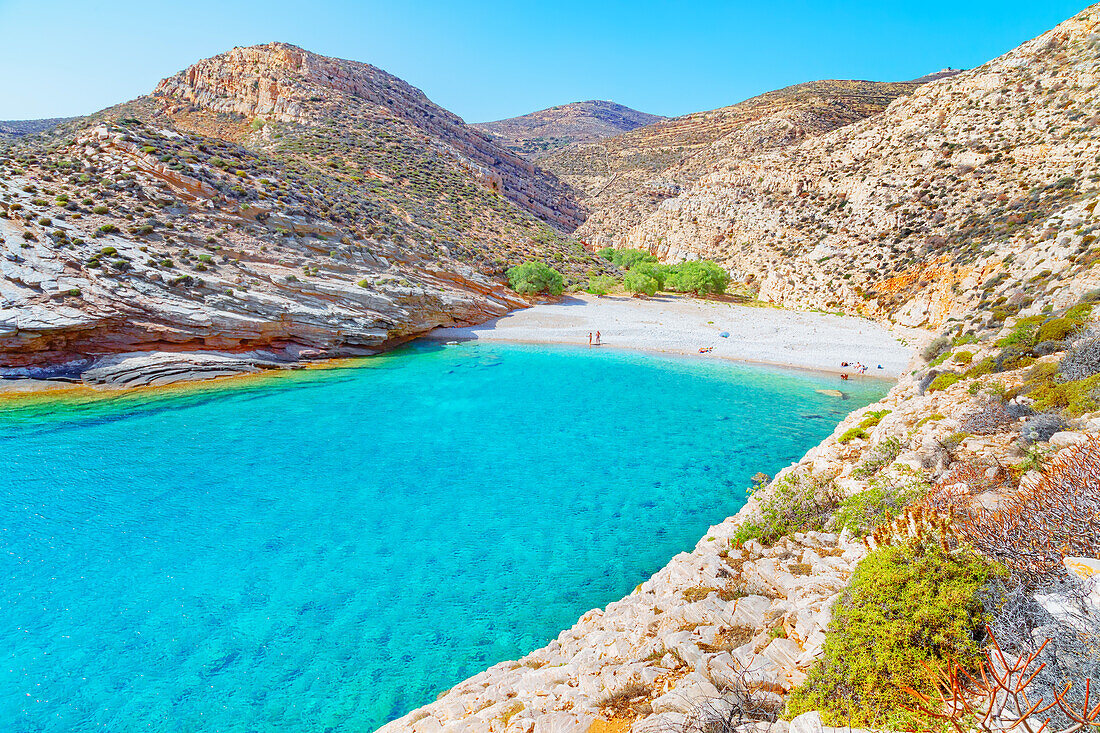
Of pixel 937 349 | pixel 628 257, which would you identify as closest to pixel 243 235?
pixel 937 349

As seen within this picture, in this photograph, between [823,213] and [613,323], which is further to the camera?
[823,213]

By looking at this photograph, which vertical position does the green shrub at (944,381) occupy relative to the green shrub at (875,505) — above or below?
above

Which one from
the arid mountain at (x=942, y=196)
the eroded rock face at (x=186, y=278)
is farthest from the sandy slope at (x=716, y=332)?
the eroded rock face at (x=186, y=278)

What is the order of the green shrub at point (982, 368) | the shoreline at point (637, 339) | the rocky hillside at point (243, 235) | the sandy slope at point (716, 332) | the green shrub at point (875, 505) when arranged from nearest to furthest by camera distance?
1. the green shrub at point (875, 505)
2. the green shrub at point (982, 368)
3. the shoreline at point (637, 339)
4. the rocky hillside at point (243, 235)
5. the sandy slope at point (716, 332)

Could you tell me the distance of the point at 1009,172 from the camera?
34469 mm

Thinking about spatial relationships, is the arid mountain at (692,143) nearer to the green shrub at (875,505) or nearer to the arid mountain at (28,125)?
the green shrub at (875,505)

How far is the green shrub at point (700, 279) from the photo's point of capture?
47.2m

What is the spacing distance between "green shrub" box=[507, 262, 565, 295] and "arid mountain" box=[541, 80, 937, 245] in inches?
1017

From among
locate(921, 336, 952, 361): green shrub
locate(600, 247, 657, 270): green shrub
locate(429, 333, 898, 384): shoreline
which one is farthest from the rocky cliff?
locate(600, 247, 657, 270): green shrub

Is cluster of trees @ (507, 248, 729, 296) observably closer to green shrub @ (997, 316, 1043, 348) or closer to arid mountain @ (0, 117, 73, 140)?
green shrub @ (997, 316, 1043, 348)

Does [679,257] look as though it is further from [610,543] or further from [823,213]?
[610,543]

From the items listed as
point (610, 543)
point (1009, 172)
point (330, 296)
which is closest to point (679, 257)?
point (1009, 172)

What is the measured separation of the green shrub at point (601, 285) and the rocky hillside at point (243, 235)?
97.8 inches

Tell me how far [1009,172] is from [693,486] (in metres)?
39.0
